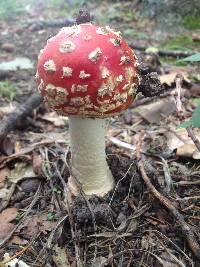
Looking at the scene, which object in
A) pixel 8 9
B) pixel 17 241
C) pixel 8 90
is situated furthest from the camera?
pixel 8 9

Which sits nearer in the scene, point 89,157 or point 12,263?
point 12,263

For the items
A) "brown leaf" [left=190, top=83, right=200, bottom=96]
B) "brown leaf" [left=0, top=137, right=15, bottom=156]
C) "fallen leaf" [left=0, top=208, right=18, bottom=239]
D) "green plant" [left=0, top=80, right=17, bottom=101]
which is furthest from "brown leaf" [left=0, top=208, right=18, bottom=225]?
"brown leaf" [left=190, top=83, right=200, bottom=96]

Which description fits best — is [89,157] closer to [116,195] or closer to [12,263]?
[116,195]

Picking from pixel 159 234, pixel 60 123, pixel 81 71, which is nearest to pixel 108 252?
→ pixel 159 234

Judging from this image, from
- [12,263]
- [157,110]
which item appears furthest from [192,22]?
[12,263]

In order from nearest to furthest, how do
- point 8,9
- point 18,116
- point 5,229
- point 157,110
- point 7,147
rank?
point 5,229, point 7,147, point 18,116, point 157,110, point 8,9

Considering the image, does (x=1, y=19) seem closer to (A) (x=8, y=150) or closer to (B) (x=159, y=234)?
(A) (x=8, y=150)
